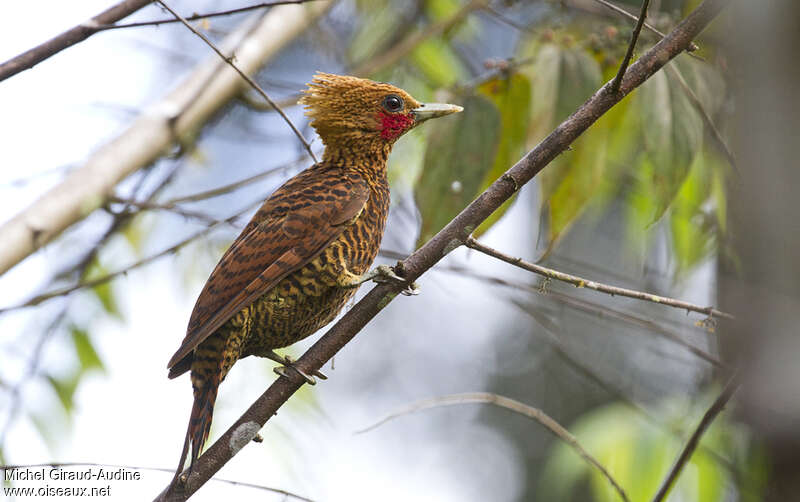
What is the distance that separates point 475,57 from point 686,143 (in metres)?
2.40

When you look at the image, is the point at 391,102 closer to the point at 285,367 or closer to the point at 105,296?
the point at 285,367

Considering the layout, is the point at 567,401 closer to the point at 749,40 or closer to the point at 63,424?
the point at 63,424

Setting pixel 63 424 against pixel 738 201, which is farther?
pixel 63 424

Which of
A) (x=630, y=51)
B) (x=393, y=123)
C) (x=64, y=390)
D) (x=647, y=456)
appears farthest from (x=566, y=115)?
(x=64, y=390)

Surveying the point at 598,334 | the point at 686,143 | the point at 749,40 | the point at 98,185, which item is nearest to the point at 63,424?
the point at 98,185

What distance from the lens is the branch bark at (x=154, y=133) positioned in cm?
300

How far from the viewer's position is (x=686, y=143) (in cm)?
292

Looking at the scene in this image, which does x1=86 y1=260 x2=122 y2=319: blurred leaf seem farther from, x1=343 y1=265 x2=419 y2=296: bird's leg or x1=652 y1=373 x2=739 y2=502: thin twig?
x1=652 y1=373 x2=739 y2=502: thin twig

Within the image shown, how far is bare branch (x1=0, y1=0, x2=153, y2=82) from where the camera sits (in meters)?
2.25

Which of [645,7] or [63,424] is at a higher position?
[645,7]

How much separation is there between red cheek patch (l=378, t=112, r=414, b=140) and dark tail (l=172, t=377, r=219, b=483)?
117 centimetres

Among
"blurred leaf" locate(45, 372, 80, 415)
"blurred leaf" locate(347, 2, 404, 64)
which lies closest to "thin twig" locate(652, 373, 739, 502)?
"blurred leaf" locate(45, 372, 80, 415)

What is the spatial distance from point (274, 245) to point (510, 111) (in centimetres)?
116

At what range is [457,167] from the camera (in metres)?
3.05
